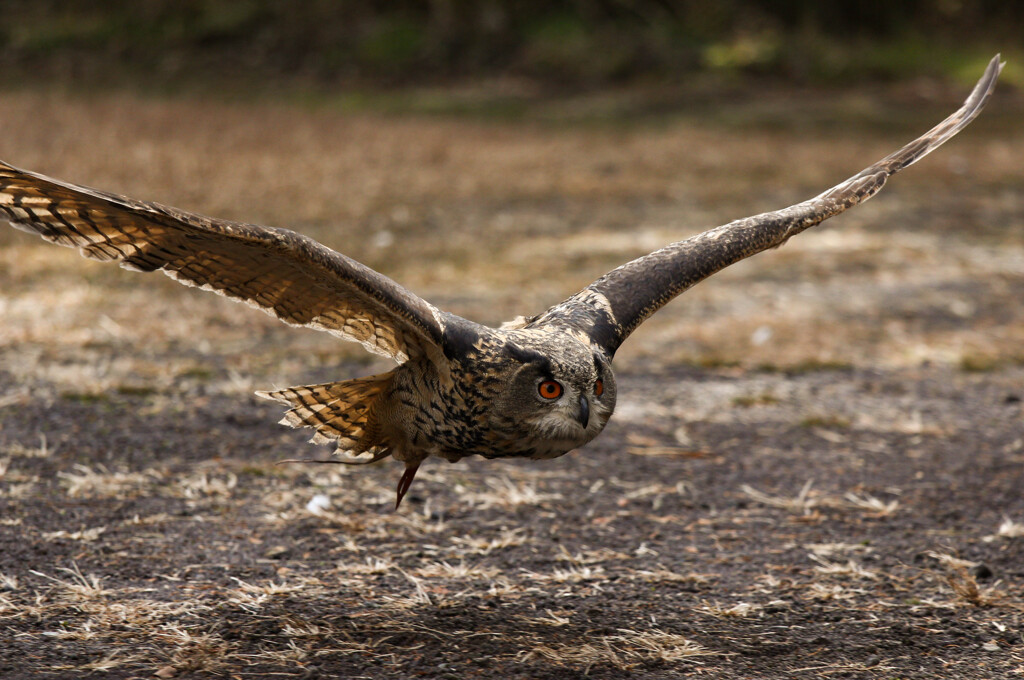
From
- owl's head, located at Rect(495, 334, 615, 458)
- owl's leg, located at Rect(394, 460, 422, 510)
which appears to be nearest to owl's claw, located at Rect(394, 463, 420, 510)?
owl's leg, located at Rect(394, 460, 422, 510)

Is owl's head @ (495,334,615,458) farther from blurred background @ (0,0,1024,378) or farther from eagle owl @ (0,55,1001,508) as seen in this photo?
blurred background @ (0,0,1024,378)

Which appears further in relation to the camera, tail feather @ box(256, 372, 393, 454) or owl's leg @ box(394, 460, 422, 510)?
owl's leg @ box(394, 460, 422, 510)

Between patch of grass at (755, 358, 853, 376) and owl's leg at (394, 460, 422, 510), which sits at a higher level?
patch of grass at (755, 358, 853, 376)

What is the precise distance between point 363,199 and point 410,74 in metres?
7.52

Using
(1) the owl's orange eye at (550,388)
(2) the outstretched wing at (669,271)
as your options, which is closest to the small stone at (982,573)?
(2) the outstretched wing at (669,271)

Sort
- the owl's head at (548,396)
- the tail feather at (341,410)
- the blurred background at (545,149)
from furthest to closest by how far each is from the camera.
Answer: the blurred background at (545,149) < the tail feather at (341,410) < the owl's head at (548,396)

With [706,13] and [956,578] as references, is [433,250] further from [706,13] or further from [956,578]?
[706,13]

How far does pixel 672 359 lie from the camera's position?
5926mm

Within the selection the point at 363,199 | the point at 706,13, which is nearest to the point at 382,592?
the point at 363,199

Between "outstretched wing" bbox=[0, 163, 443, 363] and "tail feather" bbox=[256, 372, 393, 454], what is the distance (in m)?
0.20

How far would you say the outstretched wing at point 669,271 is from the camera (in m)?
3.57

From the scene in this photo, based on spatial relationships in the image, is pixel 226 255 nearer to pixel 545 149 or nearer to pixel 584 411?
pixel 584 411

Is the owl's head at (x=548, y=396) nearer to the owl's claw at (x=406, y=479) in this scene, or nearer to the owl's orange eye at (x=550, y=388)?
the owl's orange eye at (x=550, y=388)

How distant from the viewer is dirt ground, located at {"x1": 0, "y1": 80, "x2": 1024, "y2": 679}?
3.11 metres
